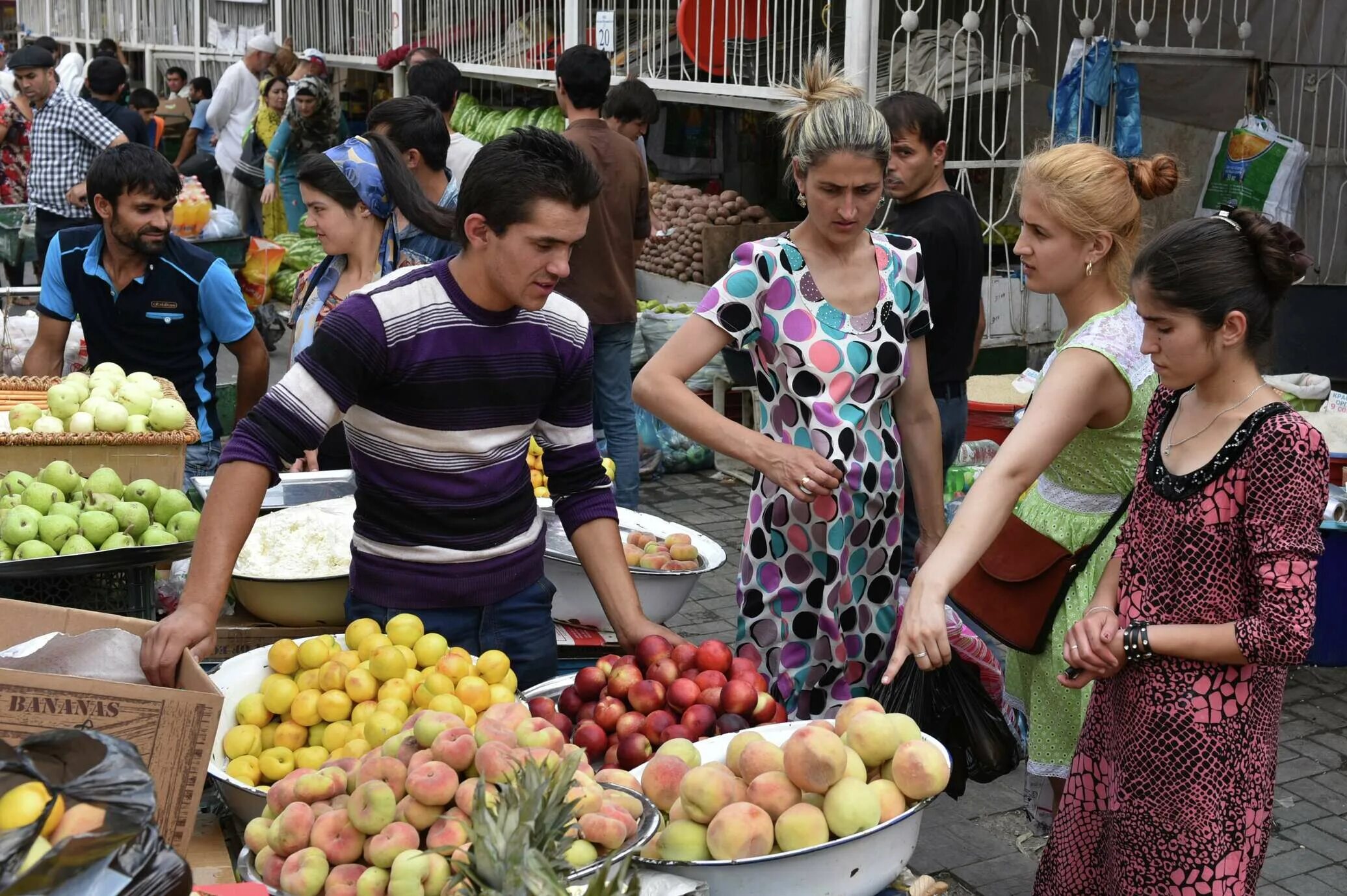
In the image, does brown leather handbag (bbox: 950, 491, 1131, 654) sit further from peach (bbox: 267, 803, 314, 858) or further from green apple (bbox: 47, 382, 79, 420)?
green apple (bbox: 47, 382, 79, 420)

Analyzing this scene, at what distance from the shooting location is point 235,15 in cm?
1758

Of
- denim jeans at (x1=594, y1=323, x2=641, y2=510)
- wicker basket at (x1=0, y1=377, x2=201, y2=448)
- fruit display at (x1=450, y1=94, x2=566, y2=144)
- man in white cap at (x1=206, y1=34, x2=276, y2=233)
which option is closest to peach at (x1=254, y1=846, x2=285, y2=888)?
wicker basket at (x1=0, y1=377, x2=201, y2=448)

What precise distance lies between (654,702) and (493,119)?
9641 mm

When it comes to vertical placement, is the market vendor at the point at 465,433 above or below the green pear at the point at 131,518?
above

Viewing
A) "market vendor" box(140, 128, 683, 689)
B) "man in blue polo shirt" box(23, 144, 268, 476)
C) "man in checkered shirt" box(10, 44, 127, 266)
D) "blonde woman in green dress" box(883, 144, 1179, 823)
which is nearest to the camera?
"market vendor" box(140, 128, 683, 689)

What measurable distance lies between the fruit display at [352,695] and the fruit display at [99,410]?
58.8 inches

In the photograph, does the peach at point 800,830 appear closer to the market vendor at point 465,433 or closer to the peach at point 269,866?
the peach at point 269,866

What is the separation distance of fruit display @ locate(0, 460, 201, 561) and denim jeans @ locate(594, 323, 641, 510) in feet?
9.63

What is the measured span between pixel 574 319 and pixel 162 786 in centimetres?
118

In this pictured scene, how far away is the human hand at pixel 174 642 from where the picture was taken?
7.64 ft

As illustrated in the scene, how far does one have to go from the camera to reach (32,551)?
3072 mm

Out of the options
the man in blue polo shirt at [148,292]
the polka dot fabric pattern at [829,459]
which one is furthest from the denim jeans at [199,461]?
the polka dot fabric pattern at [829,459]

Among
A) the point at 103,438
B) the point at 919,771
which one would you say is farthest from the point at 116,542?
the point at 919,771

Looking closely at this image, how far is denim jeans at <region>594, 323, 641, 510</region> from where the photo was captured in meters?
6.38
